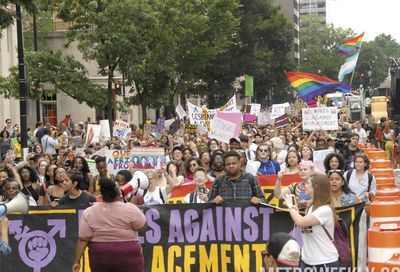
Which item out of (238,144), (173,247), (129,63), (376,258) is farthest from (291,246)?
(129,63)

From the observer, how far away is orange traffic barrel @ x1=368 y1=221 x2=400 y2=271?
8461mm

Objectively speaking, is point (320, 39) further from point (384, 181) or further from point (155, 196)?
point (155, 196)

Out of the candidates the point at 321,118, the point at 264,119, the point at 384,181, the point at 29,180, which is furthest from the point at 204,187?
the point at 264,119

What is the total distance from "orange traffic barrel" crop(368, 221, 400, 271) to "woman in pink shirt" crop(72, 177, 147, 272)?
2.48 m

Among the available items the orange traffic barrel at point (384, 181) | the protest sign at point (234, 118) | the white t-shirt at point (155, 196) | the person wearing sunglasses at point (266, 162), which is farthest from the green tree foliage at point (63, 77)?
the white t-shirt at point (155, 196)

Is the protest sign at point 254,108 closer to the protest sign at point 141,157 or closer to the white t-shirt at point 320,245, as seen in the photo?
the protest sign at point 141,157

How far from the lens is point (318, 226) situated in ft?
23.5

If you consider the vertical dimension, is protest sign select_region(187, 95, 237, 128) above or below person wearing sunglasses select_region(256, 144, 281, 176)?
above

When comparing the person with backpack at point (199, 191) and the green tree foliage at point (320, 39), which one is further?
the green tree foliage at point (320, 39)

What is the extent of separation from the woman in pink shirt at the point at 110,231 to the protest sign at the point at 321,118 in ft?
40.8

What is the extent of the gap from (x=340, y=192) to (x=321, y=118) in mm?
10784

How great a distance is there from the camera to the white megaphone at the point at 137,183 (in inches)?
384

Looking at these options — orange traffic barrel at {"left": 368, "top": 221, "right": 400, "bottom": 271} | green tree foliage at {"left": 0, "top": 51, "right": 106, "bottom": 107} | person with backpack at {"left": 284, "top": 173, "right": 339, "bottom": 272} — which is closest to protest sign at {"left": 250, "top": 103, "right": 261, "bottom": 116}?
green tree foliage at {"left": 0, "top": 51, "right": 106, "bottom": 107}

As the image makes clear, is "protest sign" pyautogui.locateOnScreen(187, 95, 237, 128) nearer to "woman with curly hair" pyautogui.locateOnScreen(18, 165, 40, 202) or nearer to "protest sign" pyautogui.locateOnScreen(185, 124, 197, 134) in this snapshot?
"protest sign" pyautogui.locateOnScreen(185, 124, 197, 134)
